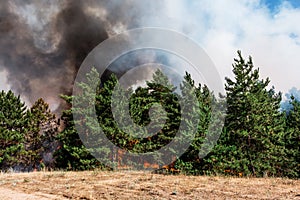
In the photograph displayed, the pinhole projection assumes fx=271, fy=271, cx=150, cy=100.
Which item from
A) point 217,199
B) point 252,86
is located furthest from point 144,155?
point 217,199

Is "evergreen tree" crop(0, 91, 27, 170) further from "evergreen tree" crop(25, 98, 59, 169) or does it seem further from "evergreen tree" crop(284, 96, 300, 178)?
"evergreen tree" crop(284, 96, 300, 178)

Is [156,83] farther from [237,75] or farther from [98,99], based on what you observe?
[237,75]

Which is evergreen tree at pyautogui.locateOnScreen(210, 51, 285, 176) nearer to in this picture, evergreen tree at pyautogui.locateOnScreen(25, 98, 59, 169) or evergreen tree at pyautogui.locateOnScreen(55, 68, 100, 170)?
evergreen tree at pyautogui.locateOnScreen(55, 68, 100, 170)

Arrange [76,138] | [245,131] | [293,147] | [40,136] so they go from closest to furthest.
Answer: [245,131], [76,138], [293,147], [40,136]

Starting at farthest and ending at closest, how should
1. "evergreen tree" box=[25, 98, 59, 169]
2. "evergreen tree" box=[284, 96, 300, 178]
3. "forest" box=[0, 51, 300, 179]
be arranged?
"evergreen tree" box=[25, 98, 59, 169], "evergreen tree" box=[284, 96, 300, 178], "forest" box=[0, 51, 300, 179]

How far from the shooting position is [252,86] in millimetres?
35875

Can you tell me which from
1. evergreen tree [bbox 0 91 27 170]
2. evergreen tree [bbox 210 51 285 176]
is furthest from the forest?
evergreen tree [bbox 0 91 27 170]

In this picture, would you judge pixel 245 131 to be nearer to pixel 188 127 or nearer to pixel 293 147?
pixel 188 127

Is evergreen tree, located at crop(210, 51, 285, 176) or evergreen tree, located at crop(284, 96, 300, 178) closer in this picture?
evergreen tree, located at crop(210, 51, 285, 176)

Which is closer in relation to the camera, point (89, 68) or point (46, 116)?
point (89, 68)

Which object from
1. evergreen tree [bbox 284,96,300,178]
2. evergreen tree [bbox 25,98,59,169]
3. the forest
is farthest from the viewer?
evergreen tree [bbox 25,98,59,169]

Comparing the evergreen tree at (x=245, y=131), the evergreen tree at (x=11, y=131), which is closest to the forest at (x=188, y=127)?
the evergreen tree at (x=245, y=131)

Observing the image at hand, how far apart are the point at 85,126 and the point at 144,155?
8.77 metres

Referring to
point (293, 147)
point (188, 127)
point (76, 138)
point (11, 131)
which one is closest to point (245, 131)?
point (188, 127)
